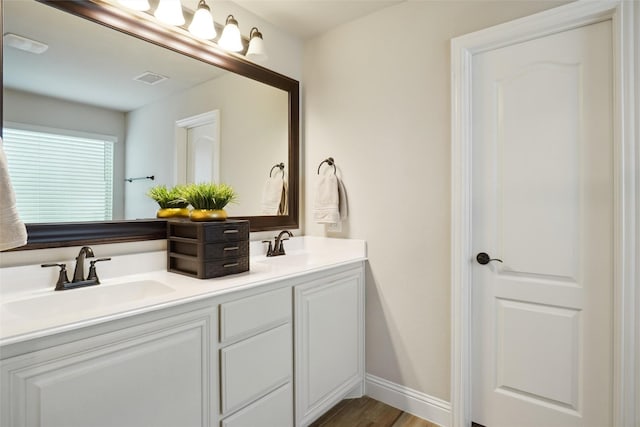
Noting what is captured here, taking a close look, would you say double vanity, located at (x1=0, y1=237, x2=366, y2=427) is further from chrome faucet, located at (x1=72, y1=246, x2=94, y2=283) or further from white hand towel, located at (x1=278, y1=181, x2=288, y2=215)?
white hand towel, located at (x1=278, y1=181, x2=288, y2=215)

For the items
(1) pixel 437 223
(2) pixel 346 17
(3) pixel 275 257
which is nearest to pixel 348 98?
(2) pixel 346 17

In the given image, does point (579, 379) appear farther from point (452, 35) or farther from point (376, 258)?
point (452, 35)

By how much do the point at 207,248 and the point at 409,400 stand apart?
149 centimetres

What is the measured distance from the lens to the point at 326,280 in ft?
6.03

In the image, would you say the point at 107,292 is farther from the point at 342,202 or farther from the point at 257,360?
the point at 342,202

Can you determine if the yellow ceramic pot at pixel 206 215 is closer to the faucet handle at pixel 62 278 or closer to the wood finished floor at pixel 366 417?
the faucet handle at pixel 62 278

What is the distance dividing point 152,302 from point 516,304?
166cm

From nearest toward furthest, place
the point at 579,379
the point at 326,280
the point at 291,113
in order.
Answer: the point at 579,379 → the point at 326,280 → the point at 291,113

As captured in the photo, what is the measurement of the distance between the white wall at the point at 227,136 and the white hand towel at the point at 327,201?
1.17 feet

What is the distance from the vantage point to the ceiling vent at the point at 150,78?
5.45ft

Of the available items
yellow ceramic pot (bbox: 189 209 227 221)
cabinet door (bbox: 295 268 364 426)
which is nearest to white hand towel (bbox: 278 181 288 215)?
cabinet door (bbox: 295 268 364 426)

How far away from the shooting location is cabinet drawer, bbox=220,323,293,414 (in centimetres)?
134

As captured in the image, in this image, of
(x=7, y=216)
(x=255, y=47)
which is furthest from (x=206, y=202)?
(x=255, y=47)

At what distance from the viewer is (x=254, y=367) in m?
1.44
